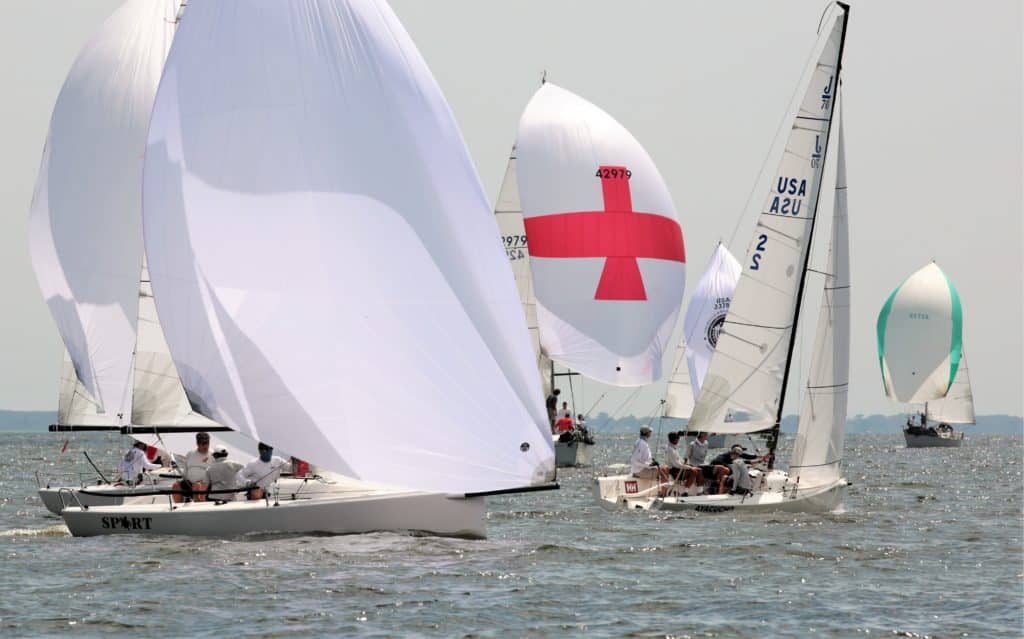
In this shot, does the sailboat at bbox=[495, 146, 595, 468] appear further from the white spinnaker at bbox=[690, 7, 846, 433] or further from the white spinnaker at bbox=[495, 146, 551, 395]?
the white spinnaker at bbox=[690, 7, 846, 433]

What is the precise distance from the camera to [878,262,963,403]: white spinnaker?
85.9 metres

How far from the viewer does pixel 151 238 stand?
2091cm

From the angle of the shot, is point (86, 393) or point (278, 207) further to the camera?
point (86, 393)

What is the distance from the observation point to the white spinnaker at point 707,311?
5316 cm

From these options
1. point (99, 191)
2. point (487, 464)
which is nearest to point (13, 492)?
point (99, 191)

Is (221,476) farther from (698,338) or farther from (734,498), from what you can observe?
(698,338)

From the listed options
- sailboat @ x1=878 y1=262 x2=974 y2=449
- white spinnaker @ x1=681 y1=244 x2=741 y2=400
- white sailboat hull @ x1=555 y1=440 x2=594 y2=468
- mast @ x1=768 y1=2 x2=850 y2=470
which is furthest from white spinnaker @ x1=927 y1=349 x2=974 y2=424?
mast @ x1=768 y1=2 x2=850 y2=470

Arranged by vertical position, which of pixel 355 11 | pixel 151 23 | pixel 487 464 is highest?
pixel 151 23

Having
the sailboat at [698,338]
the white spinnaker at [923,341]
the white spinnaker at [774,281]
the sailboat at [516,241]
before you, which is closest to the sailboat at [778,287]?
the white spinnaker at [774,281]

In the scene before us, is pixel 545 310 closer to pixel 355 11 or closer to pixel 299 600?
pixel 355 11

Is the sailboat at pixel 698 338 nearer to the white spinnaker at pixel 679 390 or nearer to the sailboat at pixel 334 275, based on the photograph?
the white spinnaker at pixel 679 390

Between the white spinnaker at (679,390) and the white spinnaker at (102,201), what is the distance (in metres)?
27.5

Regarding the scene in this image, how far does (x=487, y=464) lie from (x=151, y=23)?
1297 cm

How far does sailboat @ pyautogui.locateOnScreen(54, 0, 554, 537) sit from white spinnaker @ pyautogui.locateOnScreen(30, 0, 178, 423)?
7.30 m
